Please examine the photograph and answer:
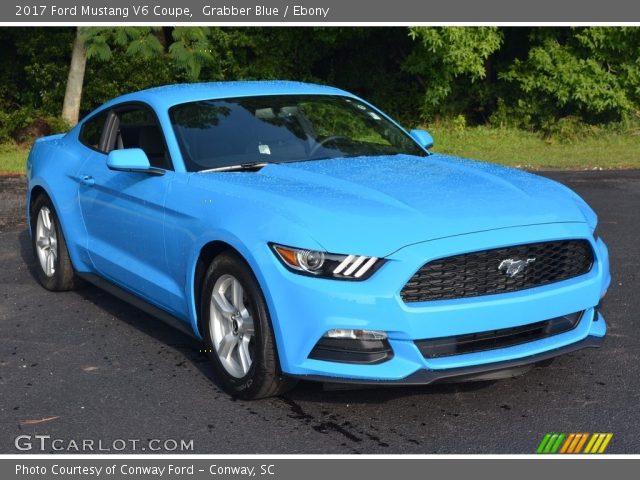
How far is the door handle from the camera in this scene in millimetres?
6961

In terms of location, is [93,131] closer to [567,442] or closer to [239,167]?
[239,167]

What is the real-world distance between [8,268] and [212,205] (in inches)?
153

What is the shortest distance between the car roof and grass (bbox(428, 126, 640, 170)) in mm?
8999

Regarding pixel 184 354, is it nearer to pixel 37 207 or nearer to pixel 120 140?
pixel 120 140

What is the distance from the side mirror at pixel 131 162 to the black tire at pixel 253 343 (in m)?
0.92

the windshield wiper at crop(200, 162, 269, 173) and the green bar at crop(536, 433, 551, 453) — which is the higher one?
the windshield wiper at crop(200, 162, 269, 173)

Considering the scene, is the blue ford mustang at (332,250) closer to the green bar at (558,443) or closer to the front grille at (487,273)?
the front grille at (487,273)

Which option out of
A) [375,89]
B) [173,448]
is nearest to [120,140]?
[173,448]

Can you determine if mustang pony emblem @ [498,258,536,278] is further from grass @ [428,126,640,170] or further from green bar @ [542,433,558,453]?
grass @ [428,126,640,170]

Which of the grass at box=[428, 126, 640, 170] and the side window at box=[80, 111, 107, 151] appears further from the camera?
the grass at box=[428, 126, 640, 170]

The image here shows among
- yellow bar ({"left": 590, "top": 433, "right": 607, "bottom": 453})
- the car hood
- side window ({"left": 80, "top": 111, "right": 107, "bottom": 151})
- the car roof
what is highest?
the car roof

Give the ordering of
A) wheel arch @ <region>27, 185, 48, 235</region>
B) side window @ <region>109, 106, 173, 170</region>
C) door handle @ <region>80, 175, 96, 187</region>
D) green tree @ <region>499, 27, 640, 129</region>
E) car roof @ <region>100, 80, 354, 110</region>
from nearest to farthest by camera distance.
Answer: side window @ <region>109, 106, 173, 170</region>, car roof @ <region>100, 80, 354, 110</region>, door handle @ <region>80, 175, 96, 187</region>, wheel arch @ <region>27, 185, 48, 235</region>, green tree @ <region>499, 27, 640, 129</region>

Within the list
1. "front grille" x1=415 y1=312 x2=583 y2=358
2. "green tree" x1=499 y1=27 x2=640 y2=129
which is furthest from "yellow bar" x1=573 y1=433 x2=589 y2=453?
"green tree" x1=499 y1=27 x2=640 y2=129

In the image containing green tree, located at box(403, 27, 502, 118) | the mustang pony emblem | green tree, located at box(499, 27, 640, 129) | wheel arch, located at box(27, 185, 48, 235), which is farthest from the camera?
green tree, located at box(499, 27, 640, 129)
